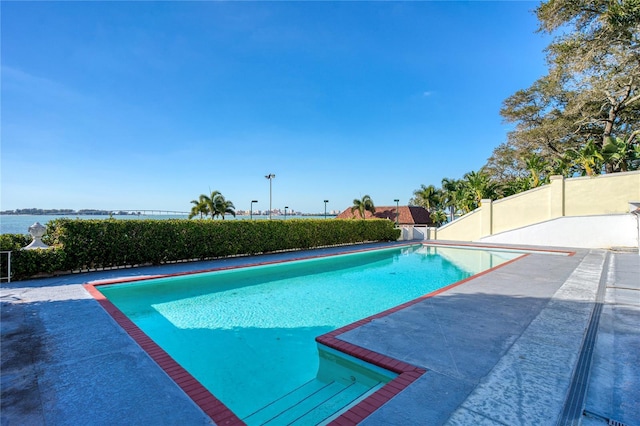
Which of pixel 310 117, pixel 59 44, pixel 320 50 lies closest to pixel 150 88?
pixel 59 44

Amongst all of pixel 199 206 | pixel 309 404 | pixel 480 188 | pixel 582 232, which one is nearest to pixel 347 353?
pixel 309 404

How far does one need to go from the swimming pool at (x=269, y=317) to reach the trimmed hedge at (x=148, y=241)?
2440 mm

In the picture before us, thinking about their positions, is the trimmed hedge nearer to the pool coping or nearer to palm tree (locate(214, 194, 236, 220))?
the pool coping

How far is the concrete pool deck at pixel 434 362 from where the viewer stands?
2.70 metres

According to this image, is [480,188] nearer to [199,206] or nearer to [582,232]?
[582,232]

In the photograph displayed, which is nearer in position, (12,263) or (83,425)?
(83,425)

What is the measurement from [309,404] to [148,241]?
33.6 feet

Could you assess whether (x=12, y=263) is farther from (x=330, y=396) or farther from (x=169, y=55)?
(x=330, y=396)

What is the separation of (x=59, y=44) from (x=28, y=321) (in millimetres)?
9037

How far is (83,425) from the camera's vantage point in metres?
2.59

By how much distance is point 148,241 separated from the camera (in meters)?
11.4

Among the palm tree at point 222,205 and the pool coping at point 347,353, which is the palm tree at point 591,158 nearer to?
the pool coping at point 347,353

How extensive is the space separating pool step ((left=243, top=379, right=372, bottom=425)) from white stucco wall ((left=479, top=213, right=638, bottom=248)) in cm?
2022

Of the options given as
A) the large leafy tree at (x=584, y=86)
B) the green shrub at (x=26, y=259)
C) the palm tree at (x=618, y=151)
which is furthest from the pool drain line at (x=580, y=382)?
the palm tree at (x=618, y=151)
